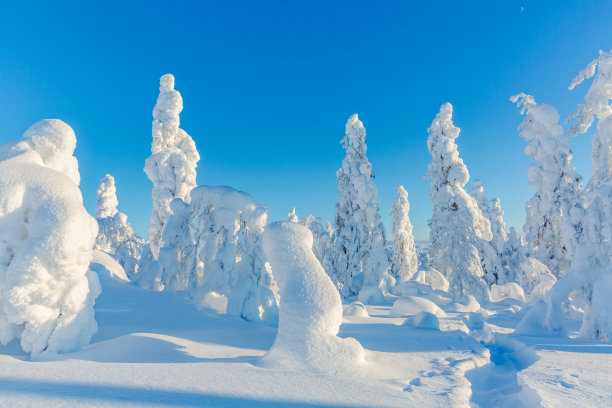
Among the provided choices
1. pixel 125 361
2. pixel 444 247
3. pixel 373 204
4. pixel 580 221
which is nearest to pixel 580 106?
pixel 580 221

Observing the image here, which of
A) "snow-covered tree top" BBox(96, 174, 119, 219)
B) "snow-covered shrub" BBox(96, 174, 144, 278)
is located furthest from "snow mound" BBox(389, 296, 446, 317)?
"snow-covered tree top" BBox(96, 174, 119, 219)

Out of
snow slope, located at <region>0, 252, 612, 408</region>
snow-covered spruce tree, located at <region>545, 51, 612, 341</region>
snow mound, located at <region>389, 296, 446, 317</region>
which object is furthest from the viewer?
snow mound, located at <region>389, 296, 446, 317</region>

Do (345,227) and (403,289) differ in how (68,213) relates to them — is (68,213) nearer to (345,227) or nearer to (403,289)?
(345,227)

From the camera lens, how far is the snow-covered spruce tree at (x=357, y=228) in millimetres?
19984

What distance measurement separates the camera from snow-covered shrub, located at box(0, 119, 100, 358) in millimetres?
4402

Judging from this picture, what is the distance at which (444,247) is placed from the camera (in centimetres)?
1858

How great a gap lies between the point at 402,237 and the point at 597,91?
Answer: 2017 cm

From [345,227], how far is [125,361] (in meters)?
17.0

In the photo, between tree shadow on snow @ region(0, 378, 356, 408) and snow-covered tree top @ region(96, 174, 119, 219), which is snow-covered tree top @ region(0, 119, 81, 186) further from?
snow-covered tree top @ region(96, 174, 119, 219)


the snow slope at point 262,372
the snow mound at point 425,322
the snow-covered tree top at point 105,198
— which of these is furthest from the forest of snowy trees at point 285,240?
the snow-covered tree top at point 105,198

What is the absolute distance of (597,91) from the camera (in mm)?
11836

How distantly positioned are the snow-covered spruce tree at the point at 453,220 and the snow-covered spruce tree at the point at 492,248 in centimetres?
86

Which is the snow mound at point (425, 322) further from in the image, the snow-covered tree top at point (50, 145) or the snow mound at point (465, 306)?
the snow-covered tree top at point (50, 145)

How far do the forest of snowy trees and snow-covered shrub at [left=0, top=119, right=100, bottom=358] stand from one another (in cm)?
2
